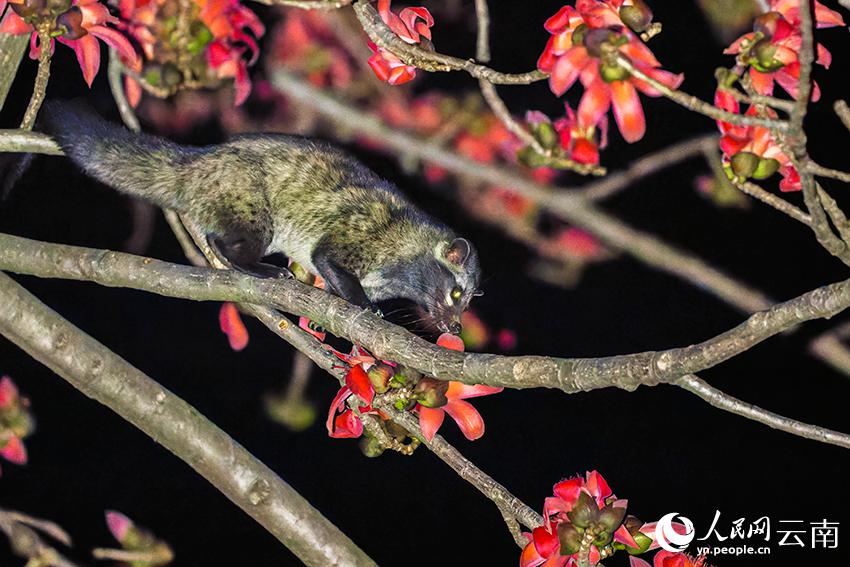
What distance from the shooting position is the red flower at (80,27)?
192 centimetres

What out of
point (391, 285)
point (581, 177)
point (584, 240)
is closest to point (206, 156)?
point (391, 285)

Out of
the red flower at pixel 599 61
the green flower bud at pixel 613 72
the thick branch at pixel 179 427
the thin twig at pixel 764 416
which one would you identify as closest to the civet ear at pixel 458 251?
the thick branch at pixel 179 427

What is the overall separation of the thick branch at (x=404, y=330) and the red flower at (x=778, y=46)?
1.48 ft

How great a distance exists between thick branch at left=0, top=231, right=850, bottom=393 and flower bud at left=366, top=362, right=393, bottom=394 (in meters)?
0.11

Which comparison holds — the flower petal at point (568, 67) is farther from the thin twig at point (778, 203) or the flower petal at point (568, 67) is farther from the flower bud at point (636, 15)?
the thin twig at point (778, 203)

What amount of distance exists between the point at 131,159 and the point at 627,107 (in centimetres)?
152

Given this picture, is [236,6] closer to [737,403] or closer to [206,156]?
[206,156]

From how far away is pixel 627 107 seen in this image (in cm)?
166

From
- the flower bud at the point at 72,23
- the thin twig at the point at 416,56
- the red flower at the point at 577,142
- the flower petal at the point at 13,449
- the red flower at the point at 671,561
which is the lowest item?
the flower petal at the point at 13,449

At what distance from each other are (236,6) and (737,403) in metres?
1.89

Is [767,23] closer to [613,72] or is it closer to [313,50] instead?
[613,72]

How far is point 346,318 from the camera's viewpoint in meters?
1.81

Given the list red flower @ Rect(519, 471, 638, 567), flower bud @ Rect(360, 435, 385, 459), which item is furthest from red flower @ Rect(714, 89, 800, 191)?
flower bud @ Rect(360, 435, 385, 459)

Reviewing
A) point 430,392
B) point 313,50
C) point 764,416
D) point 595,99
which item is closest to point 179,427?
point 430,392
